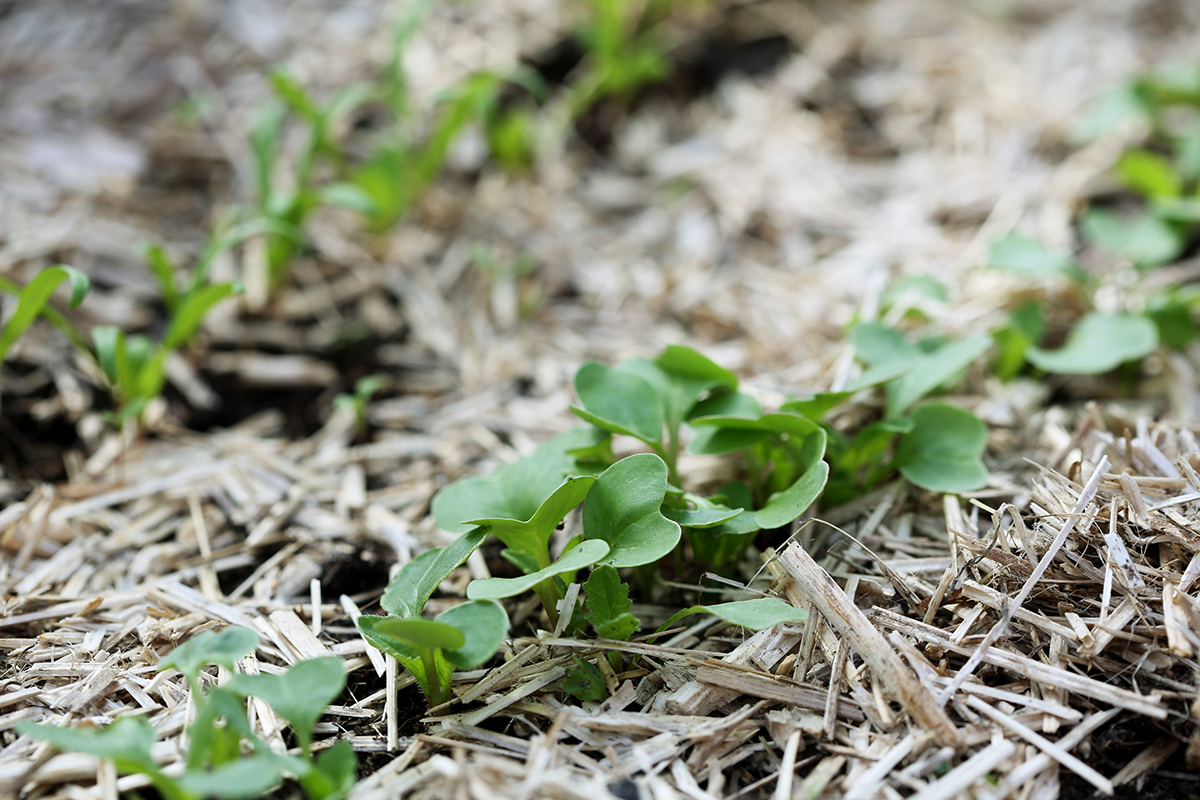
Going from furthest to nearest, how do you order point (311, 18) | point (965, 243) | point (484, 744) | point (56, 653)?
point (311, 18)
point (965, 243)
point (56, 653)
point (484, 744)

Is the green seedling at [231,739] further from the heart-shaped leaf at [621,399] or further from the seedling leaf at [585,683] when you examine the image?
the heart-shaped leaf at [621,399]

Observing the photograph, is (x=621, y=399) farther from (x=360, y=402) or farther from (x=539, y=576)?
(x=360, y=402)

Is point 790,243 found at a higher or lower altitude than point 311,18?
lower

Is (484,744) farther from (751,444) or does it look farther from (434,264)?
(434,264)

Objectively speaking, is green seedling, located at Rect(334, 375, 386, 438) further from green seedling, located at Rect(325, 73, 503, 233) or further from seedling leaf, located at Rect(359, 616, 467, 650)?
seedling leaf, located at Rect(359, 616, 467, 650)

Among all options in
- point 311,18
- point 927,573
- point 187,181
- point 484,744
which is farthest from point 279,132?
point 927,573

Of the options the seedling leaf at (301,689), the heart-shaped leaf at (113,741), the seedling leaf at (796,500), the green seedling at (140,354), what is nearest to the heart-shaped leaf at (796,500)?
the seedling leaf at (796,500)

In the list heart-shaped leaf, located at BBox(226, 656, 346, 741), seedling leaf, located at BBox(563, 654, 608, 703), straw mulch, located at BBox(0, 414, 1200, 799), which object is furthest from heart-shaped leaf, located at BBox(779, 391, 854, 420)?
heart-shaped leaf, located at BBox(226, 656, 346, 741)

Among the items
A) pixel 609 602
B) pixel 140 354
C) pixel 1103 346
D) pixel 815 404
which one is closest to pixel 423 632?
pixel 609 602
